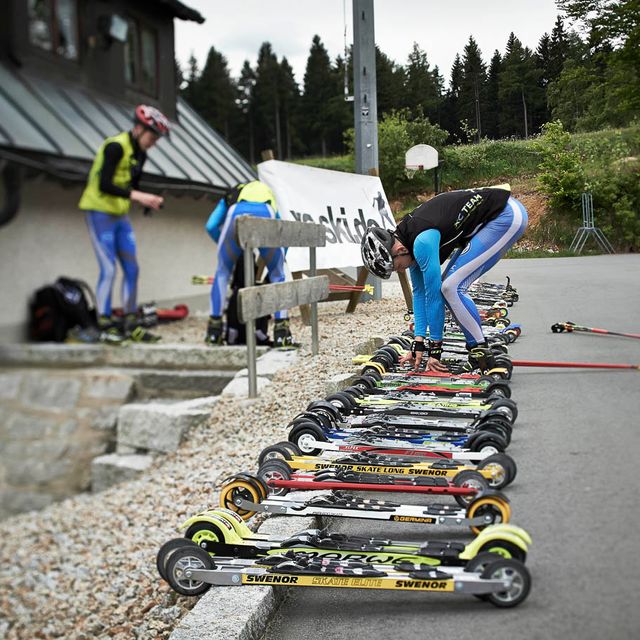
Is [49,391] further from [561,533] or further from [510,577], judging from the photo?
[561,533]

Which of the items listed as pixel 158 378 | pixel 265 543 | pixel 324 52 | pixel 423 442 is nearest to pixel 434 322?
pixel 423 442

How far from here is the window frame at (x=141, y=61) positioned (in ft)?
2.25

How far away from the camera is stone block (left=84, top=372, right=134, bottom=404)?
684 mm

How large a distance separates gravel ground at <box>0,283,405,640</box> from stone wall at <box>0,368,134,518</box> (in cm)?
2

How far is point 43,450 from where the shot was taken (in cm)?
62

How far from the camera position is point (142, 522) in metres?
3.01

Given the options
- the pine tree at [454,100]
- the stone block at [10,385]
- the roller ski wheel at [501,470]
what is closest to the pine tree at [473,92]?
the pine tree at [454,100]

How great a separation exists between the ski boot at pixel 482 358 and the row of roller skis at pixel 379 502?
46cm

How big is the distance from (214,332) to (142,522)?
2249 mm

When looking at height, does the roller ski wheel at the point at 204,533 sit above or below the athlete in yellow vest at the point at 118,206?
below

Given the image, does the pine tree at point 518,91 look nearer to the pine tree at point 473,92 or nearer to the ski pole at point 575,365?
the pine tree at point 473,92

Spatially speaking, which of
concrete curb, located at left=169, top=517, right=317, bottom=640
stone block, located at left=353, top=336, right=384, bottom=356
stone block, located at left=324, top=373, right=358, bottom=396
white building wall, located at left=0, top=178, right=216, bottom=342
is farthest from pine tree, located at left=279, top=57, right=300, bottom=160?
stone block, located at left=353, top=336, right=384, bottom=356

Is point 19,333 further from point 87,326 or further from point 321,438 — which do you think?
point 321,438

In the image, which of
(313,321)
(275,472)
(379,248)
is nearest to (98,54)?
(275,472)
